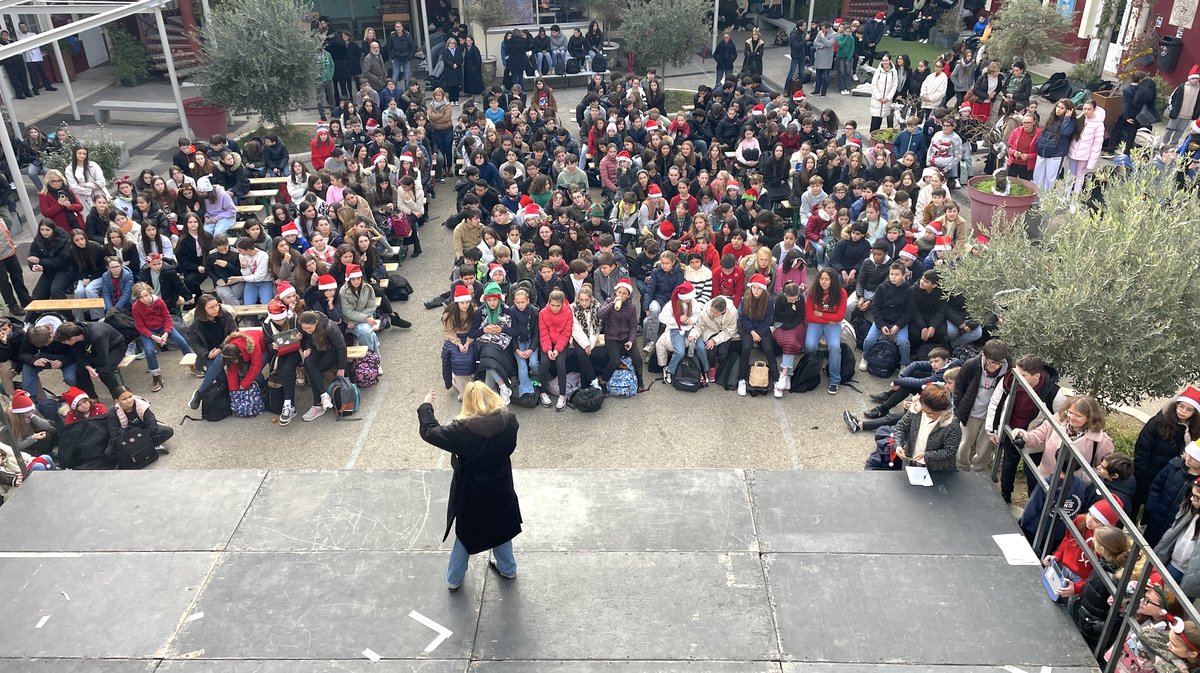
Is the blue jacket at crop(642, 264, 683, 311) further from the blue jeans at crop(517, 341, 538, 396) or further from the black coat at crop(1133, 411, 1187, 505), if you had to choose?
the black coat at crop(1133, 411, 1187, 505)

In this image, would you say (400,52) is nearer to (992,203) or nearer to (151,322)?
(151,322)

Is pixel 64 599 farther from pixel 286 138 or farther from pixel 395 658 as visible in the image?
pixel 286 138

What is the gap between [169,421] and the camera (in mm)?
9297

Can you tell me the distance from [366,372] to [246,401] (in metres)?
1.25

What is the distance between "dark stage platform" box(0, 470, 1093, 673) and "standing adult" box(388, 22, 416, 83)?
16.4 metres

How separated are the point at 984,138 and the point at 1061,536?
11.8 metres

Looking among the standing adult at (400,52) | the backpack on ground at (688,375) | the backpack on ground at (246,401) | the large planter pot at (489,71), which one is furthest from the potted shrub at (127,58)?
the backpack on ground at (688,375)

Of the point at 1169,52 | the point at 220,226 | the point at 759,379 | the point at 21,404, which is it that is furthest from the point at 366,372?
the point at 1169,52

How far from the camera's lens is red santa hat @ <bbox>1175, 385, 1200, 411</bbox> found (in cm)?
627

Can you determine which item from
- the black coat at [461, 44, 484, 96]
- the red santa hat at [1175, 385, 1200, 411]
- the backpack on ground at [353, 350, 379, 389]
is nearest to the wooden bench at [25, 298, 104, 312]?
the backpack on ground at [353, 350, 379, 389]

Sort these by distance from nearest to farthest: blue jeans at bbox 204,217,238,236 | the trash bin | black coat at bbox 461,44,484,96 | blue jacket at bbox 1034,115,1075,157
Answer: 1. blue jeans at bbox 204,217,238,236
2. blue jacket at bbox 1034,115,1075,157
3. the trash bin
4. black coat at bbox 461,44,484,96

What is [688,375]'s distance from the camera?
9672 mm

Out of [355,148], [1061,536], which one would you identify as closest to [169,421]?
[355,148]

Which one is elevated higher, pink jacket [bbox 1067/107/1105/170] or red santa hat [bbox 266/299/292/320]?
pink jacket [bbox 1067/107/1105/170]
